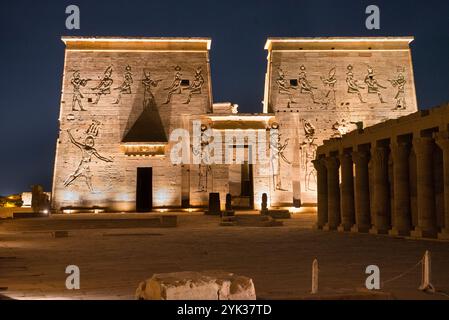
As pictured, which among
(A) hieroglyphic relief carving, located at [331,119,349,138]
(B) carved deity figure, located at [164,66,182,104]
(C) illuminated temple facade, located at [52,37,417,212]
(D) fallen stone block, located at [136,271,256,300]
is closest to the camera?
(D) fallen stone block, located at [136,271,256,300]

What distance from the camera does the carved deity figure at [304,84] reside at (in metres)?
33.5

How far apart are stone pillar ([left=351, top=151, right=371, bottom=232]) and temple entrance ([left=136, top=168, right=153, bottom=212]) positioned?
647 inches

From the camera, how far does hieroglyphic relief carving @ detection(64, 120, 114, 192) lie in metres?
31.5

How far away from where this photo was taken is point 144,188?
32.2m

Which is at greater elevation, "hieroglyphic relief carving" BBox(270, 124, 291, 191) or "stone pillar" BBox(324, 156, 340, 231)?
"hieroglyphic relief carving" BBox(270, 124, 291, 191)

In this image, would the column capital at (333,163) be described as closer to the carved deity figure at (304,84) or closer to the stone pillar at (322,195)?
the stone pillar at (322,195)

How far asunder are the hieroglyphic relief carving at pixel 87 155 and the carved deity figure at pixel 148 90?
3151 millimetres

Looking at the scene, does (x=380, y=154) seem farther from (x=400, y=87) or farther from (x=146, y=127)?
(x=400, y=87)

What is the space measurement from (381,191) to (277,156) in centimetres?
1587

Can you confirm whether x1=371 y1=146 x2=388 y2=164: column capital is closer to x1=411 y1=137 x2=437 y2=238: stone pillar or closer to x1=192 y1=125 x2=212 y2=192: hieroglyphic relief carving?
x1=411 y1=137 x2=437 y2=238: stone pillar

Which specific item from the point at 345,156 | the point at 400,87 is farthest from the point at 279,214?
the point at 400,87

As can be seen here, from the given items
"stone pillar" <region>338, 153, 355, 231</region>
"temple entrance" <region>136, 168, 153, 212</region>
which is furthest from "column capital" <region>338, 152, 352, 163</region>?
"temple entrance" <region>136, 168, 153, 212</region>

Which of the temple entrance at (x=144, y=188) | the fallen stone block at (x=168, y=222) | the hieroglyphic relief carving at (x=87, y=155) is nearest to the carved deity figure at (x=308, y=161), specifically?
the temple entrance at (x=144, y=188)

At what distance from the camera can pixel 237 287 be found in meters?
5.25
